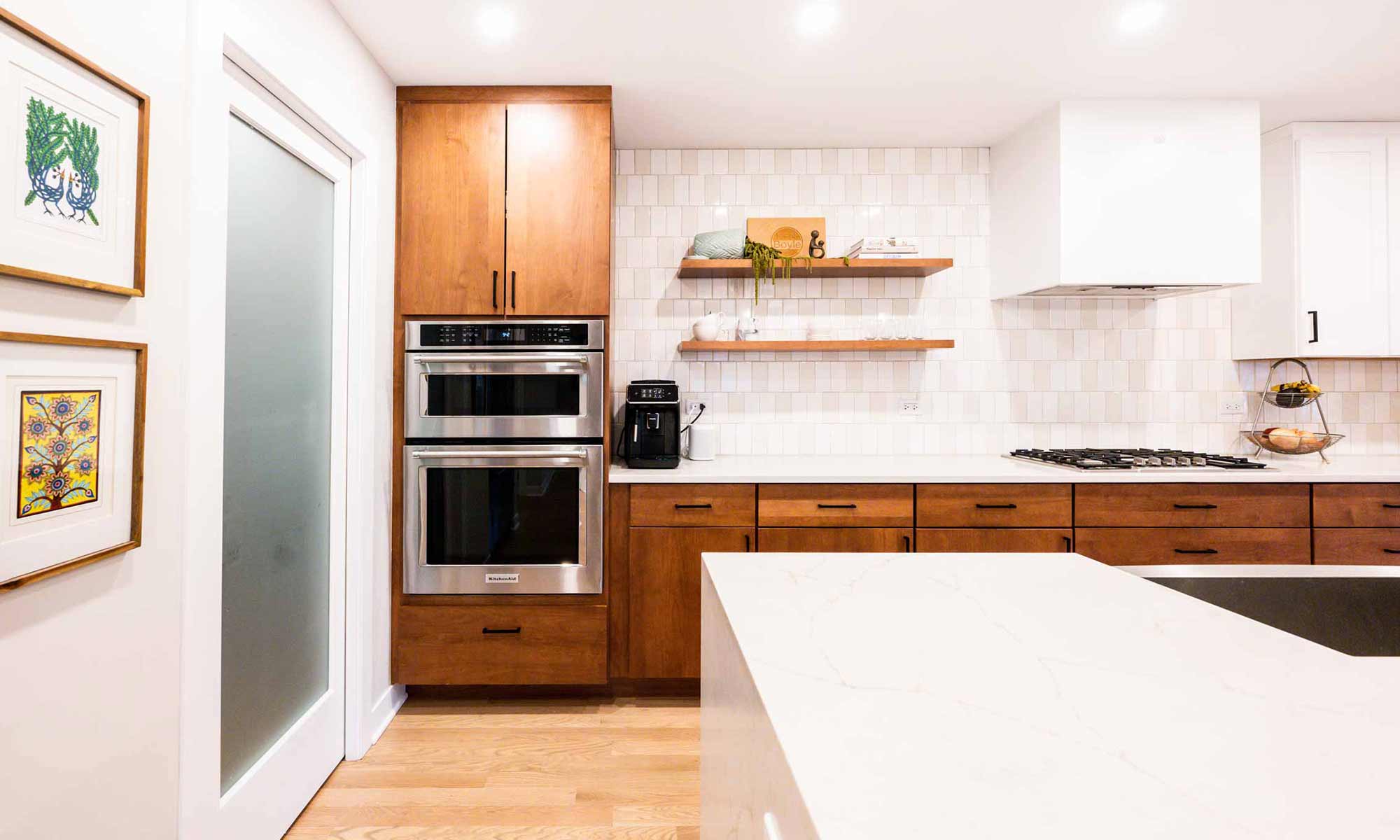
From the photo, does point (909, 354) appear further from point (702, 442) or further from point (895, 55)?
point (895, 55)

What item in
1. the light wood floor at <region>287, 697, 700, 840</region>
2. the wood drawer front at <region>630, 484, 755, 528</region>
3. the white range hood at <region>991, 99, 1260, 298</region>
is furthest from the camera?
the white range hood at <region>991, 99, 1260, 298</region>

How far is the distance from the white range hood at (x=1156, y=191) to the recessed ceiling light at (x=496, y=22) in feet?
7.22

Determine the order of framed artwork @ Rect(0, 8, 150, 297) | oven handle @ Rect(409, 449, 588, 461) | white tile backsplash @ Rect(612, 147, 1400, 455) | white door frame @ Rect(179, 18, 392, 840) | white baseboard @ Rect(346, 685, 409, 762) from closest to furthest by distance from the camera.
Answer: framed artwork @ Rect(0, 8, 150, 297) → white door frame @ Rect(179, 18, 392, 840) → white baseboard @ Rect(346, 685, 409, 762) → oven handle @ Rect(409, 449, 588, 461) → white tile backsplash @ Rect(612, 147, 1400, 455)

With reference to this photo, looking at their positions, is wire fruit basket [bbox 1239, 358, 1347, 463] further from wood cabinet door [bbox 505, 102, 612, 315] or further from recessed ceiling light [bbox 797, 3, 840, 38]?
wood cabinet door [bbox 505, 102, 612, 315]

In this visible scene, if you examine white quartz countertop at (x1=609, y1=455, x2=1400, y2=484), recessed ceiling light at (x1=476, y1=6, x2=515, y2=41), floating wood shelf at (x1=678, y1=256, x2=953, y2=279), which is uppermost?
recessed ceiling light at (x1=476, y1=6, x2=515, y2=41)

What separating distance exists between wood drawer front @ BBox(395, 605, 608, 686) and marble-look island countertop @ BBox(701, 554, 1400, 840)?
1.60m

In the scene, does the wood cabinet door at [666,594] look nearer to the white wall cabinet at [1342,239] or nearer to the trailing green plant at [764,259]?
the trailing green plant at [764,259]

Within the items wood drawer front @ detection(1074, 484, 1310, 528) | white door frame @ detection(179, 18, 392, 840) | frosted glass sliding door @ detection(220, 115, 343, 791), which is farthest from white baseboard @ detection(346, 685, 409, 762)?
wood drawer front @ detection(1074, 484, 1310, 528)

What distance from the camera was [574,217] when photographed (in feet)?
8.38

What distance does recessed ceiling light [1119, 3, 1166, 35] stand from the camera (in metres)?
2.09

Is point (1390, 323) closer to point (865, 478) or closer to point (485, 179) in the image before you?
point (865, 478)

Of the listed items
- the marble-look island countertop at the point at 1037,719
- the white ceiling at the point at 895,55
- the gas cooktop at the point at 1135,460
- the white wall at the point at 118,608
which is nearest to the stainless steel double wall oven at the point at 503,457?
the white ceiling at the point at 895,55

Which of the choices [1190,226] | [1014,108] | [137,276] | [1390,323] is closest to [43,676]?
[137,276]

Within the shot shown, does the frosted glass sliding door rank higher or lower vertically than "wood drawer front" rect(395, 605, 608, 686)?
→ higher
